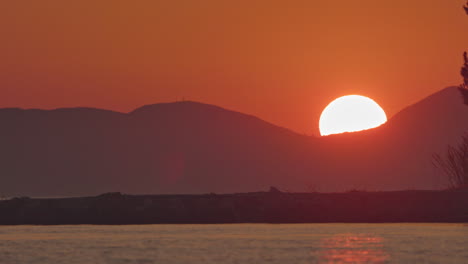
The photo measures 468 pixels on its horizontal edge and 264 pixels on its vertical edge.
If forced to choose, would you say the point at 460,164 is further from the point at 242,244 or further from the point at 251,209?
the point at 242,244

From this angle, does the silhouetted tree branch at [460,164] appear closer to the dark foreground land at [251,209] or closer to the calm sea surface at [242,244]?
the dark foreground land at [251,209]

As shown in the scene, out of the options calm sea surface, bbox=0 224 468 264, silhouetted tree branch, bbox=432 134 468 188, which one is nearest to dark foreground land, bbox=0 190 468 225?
silhouetted tree branch, bbox=432 134 468 188

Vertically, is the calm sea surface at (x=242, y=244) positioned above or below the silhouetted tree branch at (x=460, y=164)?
below

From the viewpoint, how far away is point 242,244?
3891 cm

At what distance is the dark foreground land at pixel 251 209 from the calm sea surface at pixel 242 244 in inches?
151

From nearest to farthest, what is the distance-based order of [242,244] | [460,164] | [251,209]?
[242,244], [251,209], [460,164]

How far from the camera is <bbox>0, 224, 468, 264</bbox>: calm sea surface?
33719 mm

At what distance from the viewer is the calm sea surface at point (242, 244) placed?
33.7 metres

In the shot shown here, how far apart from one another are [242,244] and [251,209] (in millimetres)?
17353

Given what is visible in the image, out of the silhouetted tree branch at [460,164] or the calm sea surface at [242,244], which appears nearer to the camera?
the calm sea surface at [242,244]

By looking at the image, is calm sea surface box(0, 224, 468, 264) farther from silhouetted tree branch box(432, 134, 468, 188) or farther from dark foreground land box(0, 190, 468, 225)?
silhouetted tree branch box(432, 134, 468, 188)

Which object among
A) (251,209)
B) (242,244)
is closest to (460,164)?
(251,209)

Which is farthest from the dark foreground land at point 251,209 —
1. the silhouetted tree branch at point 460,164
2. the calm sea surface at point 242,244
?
the calm sea surface at point 242,244

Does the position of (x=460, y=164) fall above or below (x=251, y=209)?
above
